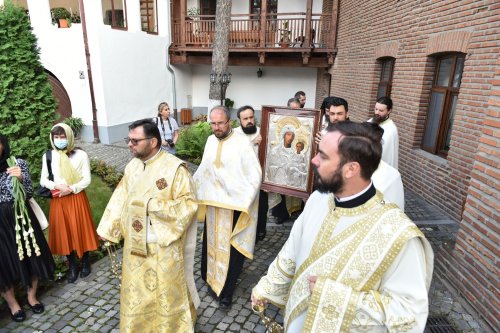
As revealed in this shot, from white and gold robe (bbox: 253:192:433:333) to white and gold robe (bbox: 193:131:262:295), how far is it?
177cm

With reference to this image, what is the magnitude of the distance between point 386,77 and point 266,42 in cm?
647

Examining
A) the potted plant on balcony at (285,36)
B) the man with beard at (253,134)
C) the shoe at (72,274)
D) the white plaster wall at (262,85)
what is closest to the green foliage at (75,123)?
the white plaster wall at (262,85)

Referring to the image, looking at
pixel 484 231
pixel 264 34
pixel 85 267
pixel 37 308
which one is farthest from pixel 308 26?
pixel 37 308

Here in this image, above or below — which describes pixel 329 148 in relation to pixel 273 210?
above

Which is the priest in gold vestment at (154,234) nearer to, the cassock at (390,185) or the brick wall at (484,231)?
the cassock at (390,185)

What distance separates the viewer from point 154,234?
9.21 feet

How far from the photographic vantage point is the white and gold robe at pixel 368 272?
1.54m

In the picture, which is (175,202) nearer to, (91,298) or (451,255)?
(91,298)

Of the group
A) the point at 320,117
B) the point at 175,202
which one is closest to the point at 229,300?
the point at 175,202

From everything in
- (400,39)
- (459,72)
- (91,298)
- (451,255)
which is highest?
(400,39)

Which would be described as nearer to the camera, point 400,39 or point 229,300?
point 229,300

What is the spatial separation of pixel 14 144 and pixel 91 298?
2.53 m

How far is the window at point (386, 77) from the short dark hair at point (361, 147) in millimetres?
7109

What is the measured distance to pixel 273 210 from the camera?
19.6 ft
